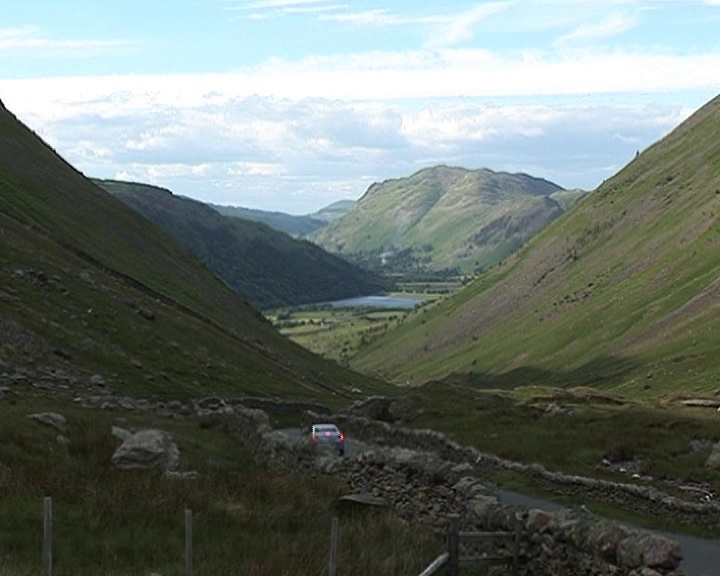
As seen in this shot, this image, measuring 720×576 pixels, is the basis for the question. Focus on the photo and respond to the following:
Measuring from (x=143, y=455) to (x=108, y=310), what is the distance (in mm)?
45992

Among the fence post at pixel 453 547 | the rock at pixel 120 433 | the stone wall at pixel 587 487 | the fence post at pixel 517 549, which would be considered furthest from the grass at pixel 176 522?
the stone wall at pixel 587 487

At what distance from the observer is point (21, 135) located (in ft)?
471

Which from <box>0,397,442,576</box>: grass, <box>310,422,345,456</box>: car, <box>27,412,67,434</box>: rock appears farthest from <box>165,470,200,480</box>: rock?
<box>310,422,345,456</box>: car

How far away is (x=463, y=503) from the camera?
2675cm

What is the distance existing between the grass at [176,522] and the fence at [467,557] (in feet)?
5.34

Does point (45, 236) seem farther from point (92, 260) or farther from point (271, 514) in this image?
point (271, 514)

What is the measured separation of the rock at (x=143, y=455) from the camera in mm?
30594

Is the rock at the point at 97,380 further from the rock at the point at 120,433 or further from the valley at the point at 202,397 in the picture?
the rock at the point at 120,433

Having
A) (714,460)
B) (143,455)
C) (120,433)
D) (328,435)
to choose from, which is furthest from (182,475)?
(714,460)

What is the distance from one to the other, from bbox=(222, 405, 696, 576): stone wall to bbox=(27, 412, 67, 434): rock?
307 inches

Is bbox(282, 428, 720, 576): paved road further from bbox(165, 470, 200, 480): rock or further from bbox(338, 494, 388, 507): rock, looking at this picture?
bbox(165, 470, 200, 480): rock

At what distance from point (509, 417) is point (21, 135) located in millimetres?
102005

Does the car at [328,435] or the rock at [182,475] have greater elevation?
the rock at [182,475]

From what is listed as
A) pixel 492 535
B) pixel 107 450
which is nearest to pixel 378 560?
pixel 492 535
